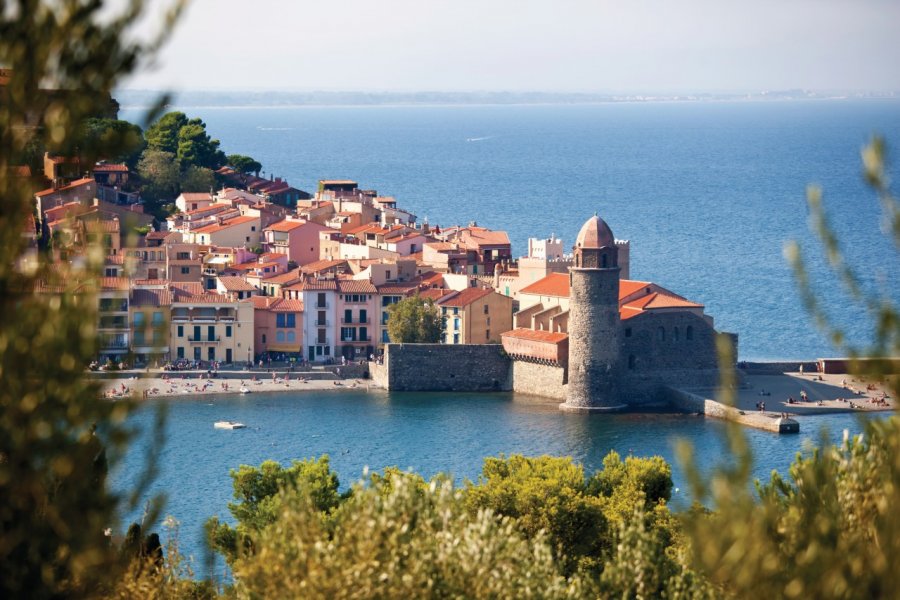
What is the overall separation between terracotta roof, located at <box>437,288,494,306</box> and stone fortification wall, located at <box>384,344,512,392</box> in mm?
1729

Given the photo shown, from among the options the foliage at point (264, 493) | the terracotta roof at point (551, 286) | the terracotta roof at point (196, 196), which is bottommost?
the foliage at point (264, 493)

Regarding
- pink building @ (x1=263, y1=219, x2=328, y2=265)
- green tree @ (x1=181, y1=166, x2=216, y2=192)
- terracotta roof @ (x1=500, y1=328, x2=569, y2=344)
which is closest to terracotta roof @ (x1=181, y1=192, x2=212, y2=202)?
green tree @ (x1=181, y1=166, x2=216, y2=192)

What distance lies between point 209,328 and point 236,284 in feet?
8.77

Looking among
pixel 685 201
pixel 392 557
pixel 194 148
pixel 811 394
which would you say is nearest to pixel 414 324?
pixel 811 394

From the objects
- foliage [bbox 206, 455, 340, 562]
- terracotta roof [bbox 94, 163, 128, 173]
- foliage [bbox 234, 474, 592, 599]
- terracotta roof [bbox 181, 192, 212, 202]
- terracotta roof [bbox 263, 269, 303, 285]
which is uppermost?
terracotta roof [bbox 94, 163, 128, 173]

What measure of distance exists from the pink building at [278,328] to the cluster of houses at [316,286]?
38mm

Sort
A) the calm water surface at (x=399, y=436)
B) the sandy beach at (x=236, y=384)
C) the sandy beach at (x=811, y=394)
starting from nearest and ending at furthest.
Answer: the calm water surface at (x=399, y=436) → the sandy beach at (x=811, y=394) → the sandy beach at (x=236, y=384)

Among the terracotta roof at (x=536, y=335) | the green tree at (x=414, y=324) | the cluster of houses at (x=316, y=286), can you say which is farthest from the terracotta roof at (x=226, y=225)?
the terracotta roof at (x=536, y=335)

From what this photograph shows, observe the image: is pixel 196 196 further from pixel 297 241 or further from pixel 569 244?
pixel 569 244

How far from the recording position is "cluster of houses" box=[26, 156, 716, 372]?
51.0m

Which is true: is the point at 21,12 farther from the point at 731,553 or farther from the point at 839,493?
the point at 839,493

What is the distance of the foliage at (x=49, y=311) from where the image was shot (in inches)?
359

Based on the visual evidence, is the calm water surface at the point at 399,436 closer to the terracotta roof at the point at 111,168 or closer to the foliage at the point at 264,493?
the foliage at the point at 264,493

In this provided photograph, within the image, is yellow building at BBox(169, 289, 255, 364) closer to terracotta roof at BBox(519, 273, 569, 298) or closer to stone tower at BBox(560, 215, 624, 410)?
terracotta roof at BBox(519, 273, 569, 298)
